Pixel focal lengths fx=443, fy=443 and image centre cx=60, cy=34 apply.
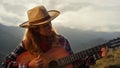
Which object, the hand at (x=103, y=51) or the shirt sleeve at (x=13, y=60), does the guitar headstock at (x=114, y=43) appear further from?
the shirt sleeve at (x=13, y=60)

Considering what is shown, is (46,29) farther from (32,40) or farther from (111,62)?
(111,62)

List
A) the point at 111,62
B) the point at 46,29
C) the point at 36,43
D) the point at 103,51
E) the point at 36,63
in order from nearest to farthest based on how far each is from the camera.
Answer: the point at 103,51 → the point at 46,29 → the point at 36,63 → the point at 36,43 → the point at 111,62

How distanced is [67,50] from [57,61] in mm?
319

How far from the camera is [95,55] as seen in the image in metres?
9.02

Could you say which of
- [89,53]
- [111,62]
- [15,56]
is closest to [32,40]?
[15,56]

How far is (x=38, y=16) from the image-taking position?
9.27 metres

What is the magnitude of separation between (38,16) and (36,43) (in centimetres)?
58

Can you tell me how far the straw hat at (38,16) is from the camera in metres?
9.16

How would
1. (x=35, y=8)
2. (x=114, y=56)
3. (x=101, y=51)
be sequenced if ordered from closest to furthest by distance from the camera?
(x=101, y=51) → (x=35, y=8) → (x=114, y=56)

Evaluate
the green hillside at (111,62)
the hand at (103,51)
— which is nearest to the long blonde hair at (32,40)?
the hand at (103,51)

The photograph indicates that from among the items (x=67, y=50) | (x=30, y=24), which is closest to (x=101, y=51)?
(x=67, y=50)

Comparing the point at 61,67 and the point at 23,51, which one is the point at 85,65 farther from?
the point at 23,51

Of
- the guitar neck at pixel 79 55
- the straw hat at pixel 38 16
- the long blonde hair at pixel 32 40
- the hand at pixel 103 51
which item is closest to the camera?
the hand at pixel 103 51

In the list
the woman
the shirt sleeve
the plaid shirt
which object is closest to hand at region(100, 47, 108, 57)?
the woman
